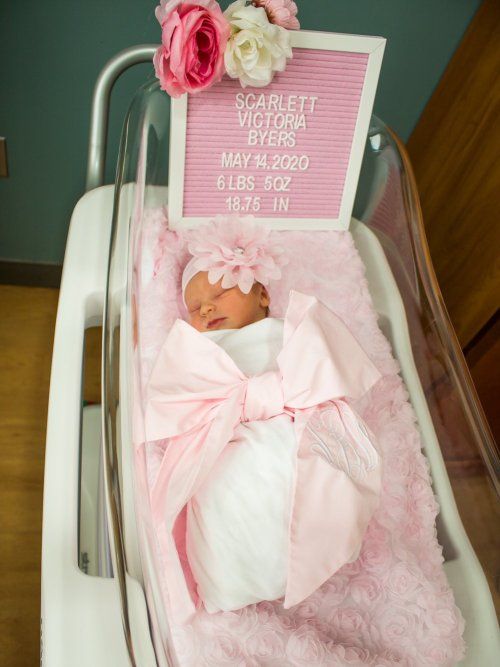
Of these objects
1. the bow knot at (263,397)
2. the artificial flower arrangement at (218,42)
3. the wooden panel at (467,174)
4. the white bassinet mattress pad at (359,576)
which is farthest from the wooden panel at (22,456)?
the wooden panel at (467,174)

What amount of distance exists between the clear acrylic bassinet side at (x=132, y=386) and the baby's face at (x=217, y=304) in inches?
4.1

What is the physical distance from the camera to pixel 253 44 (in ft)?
2.75

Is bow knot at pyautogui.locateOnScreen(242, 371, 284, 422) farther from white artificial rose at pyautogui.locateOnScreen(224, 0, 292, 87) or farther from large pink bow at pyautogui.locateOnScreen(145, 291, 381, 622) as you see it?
white artificial rose at pyautogui.locateOnScreen(224, 0, 292, 87)

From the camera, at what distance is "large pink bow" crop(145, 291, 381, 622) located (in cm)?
76

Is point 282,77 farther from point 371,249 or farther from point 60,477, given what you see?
point 60,477

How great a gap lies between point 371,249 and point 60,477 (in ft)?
2.41

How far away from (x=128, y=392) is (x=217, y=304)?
0.94ft

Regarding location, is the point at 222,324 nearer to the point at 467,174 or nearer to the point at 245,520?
the point at 245,520

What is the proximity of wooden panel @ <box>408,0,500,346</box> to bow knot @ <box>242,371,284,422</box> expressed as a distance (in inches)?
23.4

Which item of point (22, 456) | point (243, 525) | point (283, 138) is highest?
point (283, 138)

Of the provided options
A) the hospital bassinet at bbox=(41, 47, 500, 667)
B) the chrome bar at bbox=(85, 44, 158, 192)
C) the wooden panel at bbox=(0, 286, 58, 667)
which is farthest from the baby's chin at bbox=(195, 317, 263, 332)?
the wooden panel at bbox=(0, 286, 58, 667)

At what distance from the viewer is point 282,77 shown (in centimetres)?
96

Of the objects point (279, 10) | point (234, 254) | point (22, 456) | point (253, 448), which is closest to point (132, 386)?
point (253, 448)

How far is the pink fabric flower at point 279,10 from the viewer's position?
86cm
